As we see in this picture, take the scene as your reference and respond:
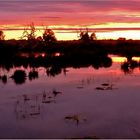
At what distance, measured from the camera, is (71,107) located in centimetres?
1702

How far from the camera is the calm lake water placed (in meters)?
13.2

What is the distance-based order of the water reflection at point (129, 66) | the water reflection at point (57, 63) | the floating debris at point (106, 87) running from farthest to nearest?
A: the water reflection at point (57, 63) < the water reflection at point (129, 66) < the floating debris at point (106, 87)

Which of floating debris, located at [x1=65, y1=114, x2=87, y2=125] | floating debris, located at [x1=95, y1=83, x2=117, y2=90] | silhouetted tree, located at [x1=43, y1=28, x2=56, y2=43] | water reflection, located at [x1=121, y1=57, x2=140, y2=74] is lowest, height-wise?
water reflection, located at [x1=121, y1=57, x2=140, y2=74]

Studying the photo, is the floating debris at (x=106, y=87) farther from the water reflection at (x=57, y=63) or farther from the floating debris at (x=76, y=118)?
the water reflection at (x=57, y=63)

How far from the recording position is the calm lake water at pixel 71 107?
13.2 meters

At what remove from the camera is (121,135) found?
1255cm

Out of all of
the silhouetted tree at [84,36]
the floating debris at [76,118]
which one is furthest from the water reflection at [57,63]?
the floating debris at [76,118]

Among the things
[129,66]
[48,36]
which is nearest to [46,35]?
[48,36]

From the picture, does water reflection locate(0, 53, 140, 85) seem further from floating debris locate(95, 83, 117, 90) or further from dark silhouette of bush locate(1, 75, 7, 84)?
floating debris locate(95, 83, 117, 90)

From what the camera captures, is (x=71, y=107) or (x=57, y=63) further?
(x=57, y=63)

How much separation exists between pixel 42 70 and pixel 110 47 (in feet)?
76.4

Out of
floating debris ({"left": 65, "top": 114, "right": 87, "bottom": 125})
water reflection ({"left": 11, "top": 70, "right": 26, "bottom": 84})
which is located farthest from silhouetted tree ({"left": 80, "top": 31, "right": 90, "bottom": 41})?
floating debris ({"left": 65, "top": 114, "right": 87, "bottom": 125})

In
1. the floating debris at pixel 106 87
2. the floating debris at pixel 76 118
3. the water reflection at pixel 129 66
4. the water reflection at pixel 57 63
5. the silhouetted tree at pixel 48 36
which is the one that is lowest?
the water reflection at pixel 57 63

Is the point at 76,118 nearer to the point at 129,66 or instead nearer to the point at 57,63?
the point at 129,66
